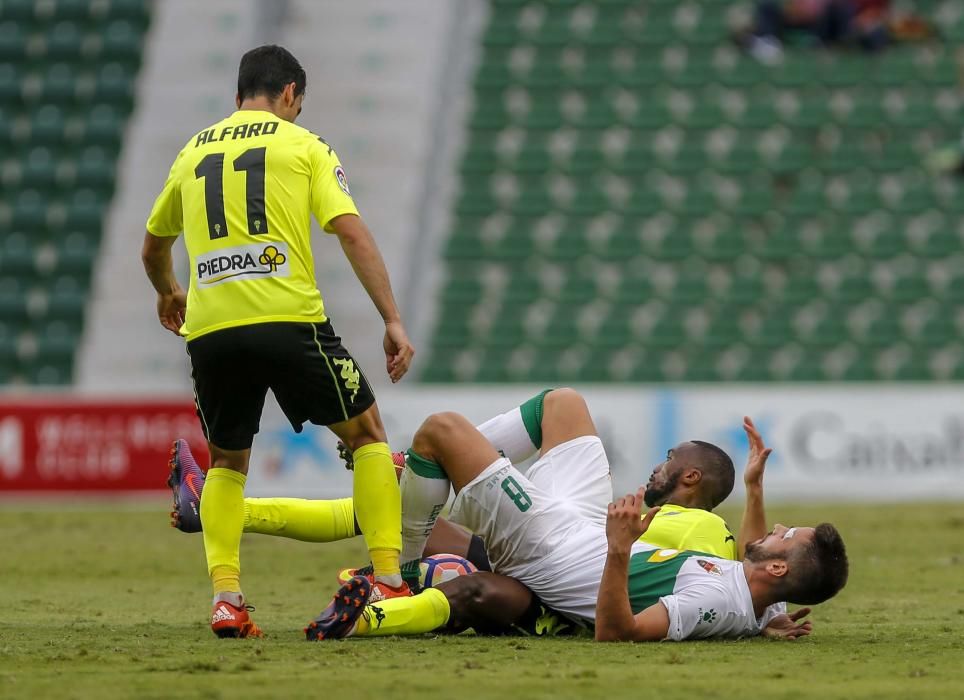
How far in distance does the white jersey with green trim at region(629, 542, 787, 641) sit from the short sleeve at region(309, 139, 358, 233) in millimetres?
1599

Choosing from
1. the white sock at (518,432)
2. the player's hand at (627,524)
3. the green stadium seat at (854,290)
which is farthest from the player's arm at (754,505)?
the green stadium seat at (854,290)

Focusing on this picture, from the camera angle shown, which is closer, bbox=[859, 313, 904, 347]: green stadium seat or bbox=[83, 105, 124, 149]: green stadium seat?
bbox=[859, 313, 904, 347]: green stadium seat

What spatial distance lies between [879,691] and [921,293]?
12759 mm

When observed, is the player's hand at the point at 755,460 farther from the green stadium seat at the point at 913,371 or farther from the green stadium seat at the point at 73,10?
the green stadium seat at the point at 73,10

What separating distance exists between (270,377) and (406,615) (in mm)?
940

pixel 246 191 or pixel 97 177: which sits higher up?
pixel 97 177

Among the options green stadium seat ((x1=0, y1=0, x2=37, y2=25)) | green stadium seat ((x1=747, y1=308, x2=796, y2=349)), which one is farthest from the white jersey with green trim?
green stadium seat ((x1=0, y1=0, x2=37, y2=25))

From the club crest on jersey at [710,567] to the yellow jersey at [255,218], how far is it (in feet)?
5.13

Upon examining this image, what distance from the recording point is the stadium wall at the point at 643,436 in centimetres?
1347

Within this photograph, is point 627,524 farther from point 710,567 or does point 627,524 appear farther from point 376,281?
point 376,281

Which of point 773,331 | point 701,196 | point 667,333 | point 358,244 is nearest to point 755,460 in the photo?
point 358,244

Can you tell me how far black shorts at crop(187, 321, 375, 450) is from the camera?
17.2 feet

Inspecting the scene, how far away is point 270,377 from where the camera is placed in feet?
17.4

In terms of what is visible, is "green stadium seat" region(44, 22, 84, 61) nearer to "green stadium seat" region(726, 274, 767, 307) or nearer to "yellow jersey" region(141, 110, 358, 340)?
"green stadium seat" region(726, 274, 767, 307)
